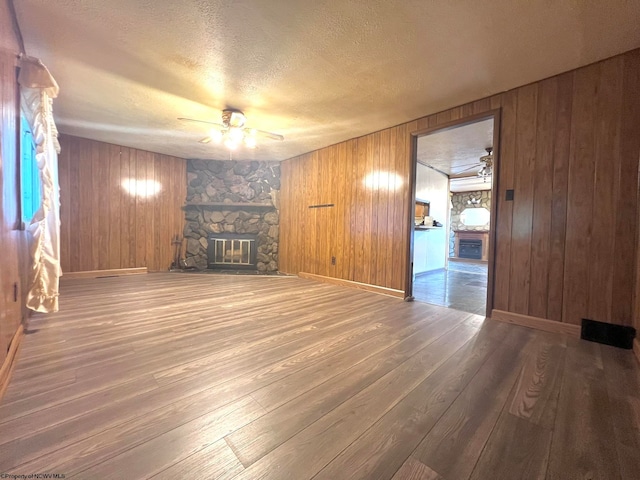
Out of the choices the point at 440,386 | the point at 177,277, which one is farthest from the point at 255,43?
the point at 177,277

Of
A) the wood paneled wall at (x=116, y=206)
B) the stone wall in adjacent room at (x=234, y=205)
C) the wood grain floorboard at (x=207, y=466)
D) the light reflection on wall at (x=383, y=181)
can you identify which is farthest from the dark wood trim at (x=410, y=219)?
the wood paneled wall at (x=116, y=206)

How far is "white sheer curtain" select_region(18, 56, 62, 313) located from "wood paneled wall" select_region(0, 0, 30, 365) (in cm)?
10

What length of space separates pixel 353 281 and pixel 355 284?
7cm

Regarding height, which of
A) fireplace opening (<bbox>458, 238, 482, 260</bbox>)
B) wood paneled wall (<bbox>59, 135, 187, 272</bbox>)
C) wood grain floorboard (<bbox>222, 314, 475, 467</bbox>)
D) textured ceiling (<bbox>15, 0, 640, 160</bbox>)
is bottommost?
wood grain floorboard (<bbox>222, 314, 475, 467</bbox>)

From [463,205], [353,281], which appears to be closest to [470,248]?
[463,205]

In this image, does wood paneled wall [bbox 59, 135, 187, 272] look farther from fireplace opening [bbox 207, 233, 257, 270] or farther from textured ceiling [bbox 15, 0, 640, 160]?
textured ceiling [bbox 15, 0, 640, 160]

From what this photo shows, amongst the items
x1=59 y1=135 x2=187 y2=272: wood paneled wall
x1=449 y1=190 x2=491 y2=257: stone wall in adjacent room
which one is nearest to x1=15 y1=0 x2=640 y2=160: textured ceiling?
x1=59 y1=135 x2=187 y2=272: wood paneled wall

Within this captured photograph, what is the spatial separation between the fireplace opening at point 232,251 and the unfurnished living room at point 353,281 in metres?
1.49

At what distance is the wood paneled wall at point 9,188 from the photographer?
139 cm

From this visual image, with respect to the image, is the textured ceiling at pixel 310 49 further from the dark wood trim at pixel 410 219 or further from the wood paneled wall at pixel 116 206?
the wood paneled wall at pixel 116 206

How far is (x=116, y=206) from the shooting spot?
4352 millimetres

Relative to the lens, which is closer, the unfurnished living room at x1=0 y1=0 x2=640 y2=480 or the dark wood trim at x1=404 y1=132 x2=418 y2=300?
the unfurnished living room at x1=0 y1=0 x2=640 y2=480

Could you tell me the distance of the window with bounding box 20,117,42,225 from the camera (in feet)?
6.01

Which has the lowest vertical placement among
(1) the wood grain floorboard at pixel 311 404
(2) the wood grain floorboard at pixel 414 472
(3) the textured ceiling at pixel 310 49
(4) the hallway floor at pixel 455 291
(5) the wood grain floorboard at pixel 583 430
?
(4) the hallway floor at pixel 455 291
